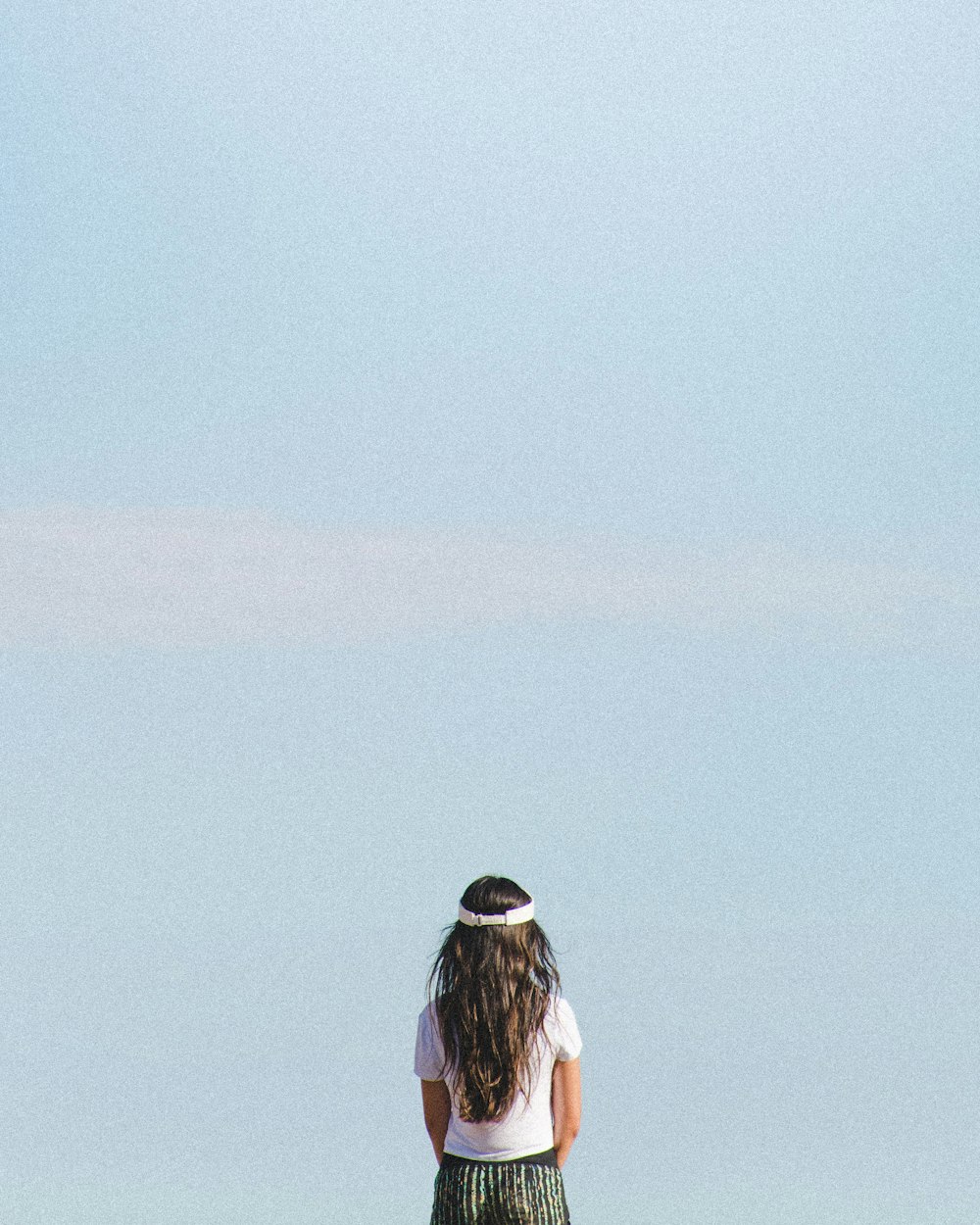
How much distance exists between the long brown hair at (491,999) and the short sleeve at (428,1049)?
23 mm

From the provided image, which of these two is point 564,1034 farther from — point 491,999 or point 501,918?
point 501,918

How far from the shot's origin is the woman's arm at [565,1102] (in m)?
3.86

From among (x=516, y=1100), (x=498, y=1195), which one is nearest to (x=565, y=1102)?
(x=516, y=1100)

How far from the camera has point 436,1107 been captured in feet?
12.6

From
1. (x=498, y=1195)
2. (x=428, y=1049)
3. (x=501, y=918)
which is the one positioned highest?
(x=501, y=918)

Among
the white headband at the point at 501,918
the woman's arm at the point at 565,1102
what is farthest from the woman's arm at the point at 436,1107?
the white headband at the point at 501,918

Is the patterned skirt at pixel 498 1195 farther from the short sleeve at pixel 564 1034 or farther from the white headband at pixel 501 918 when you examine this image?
the white headband at pixel 501 918

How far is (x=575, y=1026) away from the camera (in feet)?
12.7

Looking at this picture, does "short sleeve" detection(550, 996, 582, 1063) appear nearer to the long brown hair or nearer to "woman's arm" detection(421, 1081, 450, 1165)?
the long brown hair

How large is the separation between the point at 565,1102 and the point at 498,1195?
0.28 m

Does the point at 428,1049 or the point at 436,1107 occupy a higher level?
the point at 428,1049

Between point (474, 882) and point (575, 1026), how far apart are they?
490mm

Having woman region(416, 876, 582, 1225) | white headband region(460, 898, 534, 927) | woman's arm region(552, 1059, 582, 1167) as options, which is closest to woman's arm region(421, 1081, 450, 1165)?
woman region(416, 876, 582, 1225)

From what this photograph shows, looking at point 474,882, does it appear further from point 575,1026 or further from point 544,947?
point 575,1026
